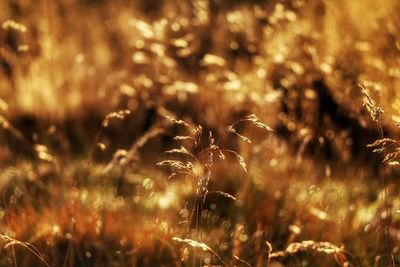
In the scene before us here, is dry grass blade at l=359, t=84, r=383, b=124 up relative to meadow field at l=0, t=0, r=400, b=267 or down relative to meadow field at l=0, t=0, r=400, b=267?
up

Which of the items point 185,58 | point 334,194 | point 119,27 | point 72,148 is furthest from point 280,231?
point 119,27

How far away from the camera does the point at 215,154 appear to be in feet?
11.6

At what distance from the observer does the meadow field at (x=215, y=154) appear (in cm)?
240

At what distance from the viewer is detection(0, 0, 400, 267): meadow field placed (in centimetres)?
240

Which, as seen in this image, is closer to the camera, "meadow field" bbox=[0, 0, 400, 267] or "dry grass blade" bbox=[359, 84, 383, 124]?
"dry grass blade" bbox=[359, 84, 383, 124]

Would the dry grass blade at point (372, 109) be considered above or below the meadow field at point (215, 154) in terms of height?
above

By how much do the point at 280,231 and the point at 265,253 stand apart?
0.21m

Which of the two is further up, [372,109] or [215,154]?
[372,109]

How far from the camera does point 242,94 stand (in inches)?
143

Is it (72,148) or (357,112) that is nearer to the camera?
(357,112)

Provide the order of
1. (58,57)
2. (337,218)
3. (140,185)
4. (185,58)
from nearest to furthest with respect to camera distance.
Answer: (337,218) → (140,185) → (58,57) → (185,58)

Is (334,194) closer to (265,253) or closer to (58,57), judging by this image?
(265,253)

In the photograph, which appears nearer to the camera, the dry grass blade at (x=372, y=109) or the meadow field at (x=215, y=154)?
the dry grass blade at (x=372, y=109)

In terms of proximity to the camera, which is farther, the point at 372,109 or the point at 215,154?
the point at 215,154
